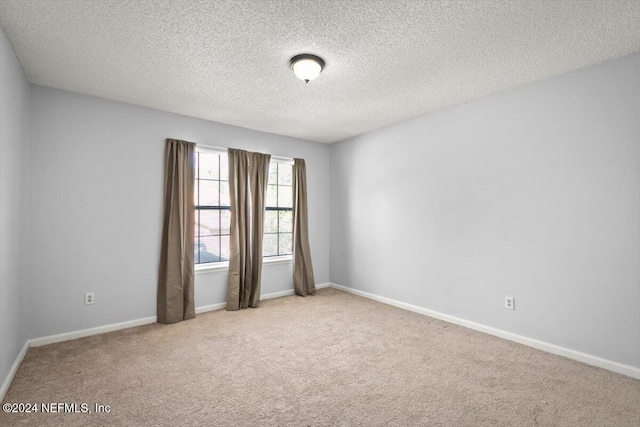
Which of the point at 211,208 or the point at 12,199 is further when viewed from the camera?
the point at 211,208

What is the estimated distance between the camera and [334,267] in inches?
218

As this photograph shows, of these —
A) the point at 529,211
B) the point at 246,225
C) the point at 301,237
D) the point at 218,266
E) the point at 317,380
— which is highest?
the point at 529,211

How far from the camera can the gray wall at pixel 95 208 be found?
124 inches

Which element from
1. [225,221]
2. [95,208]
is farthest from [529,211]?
[95,208]

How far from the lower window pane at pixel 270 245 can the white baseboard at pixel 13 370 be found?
9.43 feet

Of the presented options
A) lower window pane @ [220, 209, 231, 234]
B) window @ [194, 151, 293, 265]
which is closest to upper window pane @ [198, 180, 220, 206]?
window @ [194, 151, 293, 265]

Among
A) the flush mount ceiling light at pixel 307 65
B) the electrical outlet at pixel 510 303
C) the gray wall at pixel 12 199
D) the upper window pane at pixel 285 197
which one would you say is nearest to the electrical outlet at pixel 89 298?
the gray wall at pixel 12 199

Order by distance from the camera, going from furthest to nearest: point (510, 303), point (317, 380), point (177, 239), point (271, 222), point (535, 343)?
point (271, 222)
point (177, 239)
point (510, 303)
point (535, 343)
point (317, 380)

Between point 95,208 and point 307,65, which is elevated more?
point 307,65

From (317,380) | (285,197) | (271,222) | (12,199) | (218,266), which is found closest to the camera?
(317,380)

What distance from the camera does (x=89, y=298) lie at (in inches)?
133

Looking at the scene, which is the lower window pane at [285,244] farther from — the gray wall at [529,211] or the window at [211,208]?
the gray wall at [529,211]

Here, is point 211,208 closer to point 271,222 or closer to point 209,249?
point 209,249

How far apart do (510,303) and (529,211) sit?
38.0 inches
